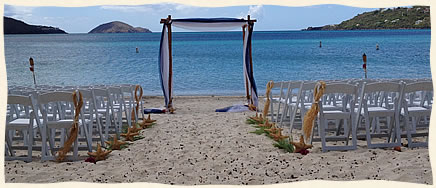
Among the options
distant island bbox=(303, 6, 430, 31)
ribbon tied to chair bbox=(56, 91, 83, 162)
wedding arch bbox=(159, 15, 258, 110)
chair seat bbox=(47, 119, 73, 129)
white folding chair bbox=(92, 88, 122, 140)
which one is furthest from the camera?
wedding arch bbox=(159, 15, 258, 110)

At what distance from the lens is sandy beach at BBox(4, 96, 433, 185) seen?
371 centimetres

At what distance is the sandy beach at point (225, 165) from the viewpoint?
371cm

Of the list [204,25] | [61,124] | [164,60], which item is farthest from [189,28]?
[61,124]

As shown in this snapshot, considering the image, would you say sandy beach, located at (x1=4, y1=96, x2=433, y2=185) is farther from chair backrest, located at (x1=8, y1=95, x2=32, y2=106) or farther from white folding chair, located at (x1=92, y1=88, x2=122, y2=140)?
chair backrest, located at (x1=8, y1=95, x2=32, y2=106)

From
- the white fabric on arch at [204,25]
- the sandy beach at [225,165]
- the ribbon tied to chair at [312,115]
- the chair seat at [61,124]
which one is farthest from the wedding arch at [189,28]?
the chair seat at [61,124]

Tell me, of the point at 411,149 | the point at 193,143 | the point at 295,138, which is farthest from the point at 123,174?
the point at 411,149

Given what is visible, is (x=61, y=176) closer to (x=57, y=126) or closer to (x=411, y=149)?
(x=57, y=126)

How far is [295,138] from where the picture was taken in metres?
5.88

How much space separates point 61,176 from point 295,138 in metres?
3.23

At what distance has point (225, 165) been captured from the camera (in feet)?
14.0

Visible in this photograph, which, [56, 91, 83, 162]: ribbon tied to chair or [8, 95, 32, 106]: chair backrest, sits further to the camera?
[56, 91, 83, 162]: ribbon tied to chair

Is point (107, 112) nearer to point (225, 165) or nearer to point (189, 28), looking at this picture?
point (225, 165)

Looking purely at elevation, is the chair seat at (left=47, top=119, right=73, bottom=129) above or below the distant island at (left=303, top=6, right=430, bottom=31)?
below

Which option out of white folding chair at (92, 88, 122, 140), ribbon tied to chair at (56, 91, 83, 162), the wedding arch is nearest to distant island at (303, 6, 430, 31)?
the wedding arch
